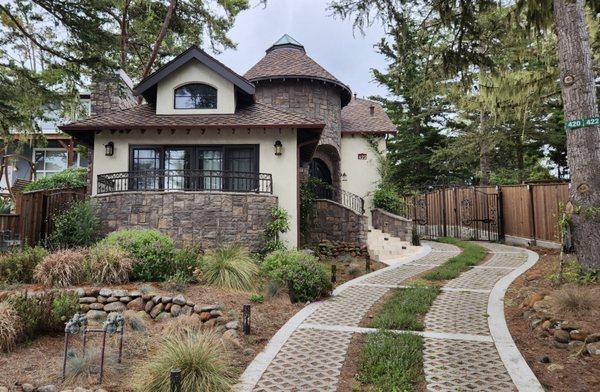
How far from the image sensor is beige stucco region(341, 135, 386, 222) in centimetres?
1762

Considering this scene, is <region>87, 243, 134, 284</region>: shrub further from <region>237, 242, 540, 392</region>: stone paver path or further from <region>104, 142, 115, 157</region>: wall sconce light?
<region>104, 142, 115, 157</region>: wall sconce light

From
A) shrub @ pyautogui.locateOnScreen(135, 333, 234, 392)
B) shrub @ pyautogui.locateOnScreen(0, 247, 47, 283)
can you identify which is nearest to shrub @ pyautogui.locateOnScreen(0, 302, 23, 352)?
shrub @ pyautogui.locateOnScreen(0, 247, 47, 283)

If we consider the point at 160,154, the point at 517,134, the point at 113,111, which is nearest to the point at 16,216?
the point at 160,154

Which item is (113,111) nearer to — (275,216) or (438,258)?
(275,216)

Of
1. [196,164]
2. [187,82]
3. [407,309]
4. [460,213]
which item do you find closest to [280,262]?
[407,309]

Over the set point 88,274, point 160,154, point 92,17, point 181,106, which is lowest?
point 88,274

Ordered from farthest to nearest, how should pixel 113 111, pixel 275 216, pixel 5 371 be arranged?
pixel 113 111 → pixel 275 216 → pixel 5 371

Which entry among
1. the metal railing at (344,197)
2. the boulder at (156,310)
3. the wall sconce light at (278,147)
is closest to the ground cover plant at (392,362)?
the boulder at (156,310)

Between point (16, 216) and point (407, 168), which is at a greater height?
point (407, 168)

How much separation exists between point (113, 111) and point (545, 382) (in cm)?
1337

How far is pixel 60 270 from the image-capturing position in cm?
670

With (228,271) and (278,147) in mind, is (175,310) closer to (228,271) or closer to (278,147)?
(228,271)

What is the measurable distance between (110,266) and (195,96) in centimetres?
713

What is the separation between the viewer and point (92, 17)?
31.1 ft
